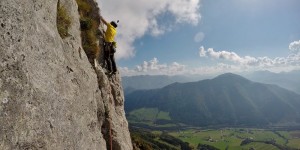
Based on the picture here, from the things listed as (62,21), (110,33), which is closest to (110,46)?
(110,33)

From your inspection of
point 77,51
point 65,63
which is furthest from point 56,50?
point 77,51

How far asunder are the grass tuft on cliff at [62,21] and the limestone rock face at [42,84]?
1.32ft

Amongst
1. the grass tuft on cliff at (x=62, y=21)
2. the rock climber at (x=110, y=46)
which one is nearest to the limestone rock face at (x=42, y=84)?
the grass tuft on cliff at (x=62, y=21)

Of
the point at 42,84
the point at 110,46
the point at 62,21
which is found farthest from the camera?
the point at 110,46

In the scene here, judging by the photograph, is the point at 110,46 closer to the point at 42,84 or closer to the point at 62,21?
the point at 62,21

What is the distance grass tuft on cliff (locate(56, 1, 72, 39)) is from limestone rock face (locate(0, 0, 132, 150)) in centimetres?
40

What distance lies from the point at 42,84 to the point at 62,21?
5.62 meters

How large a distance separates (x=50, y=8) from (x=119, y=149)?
32.8ft

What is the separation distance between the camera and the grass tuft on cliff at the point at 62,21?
1360 cm

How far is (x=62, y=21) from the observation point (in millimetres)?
14078

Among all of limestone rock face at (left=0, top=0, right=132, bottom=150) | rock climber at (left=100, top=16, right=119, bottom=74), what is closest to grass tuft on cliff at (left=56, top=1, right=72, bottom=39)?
limestone rock face at (left=0, top=0, right=132, bottom=150)

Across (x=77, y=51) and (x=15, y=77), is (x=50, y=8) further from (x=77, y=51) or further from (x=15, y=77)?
(x=15, y=77)

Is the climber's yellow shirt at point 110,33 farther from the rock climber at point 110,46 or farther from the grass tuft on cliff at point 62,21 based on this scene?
the grass tuft on cliff at point 62,21

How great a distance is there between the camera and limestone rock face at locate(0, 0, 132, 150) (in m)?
7.87
